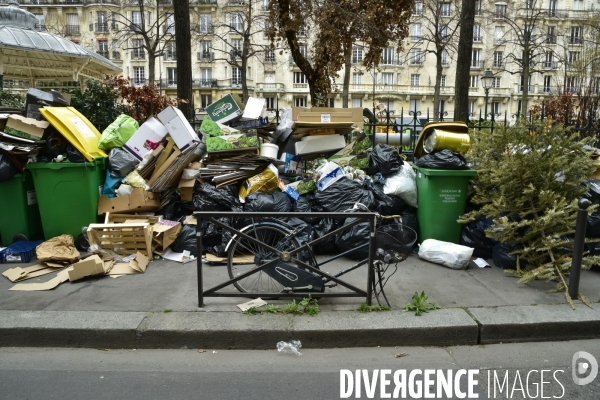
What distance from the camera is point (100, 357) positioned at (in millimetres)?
3617

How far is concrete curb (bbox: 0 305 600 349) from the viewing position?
376 cm

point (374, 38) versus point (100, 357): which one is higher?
point (374, 38)

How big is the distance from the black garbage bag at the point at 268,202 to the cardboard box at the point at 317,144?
1.02 meters

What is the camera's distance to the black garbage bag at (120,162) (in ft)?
19.6

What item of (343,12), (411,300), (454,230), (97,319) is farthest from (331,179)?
(343,12)

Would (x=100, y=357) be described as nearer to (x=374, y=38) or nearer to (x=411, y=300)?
(x=411, y=300)

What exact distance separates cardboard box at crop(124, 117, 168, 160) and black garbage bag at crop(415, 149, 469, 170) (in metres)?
3.52

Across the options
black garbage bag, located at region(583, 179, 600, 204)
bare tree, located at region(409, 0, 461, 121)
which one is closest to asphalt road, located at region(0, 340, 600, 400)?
black garbage bag, located at region(583, 179, 600, 204)

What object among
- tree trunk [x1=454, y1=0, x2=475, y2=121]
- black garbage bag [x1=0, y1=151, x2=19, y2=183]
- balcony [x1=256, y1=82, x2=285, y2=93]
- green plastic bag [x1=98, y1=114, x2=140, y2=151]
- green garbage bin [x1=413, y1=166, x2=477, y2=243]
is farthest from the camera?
balcony [x1=256, y1=82, x2=285, y2=93]

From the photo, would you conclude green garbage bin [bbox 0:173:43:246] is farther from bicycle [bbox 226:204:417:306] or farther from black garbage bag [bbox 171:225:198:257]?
bicycle [bbox 226:204:417:306]

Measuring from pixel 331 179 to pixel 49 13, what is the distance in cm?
5472

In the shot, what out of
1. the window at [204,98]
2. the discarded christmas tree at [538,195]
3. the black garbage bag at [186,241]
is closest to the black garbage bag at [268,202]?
the black garbage bag at [186,241]

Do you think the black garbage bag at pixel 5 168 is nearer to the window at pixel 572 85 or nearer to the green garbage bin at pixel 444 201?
the green garbage bin at pixel 444 201

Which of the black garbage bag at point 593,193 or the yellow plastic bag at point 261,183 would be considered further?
the yellow plastic bag at point 261,183
